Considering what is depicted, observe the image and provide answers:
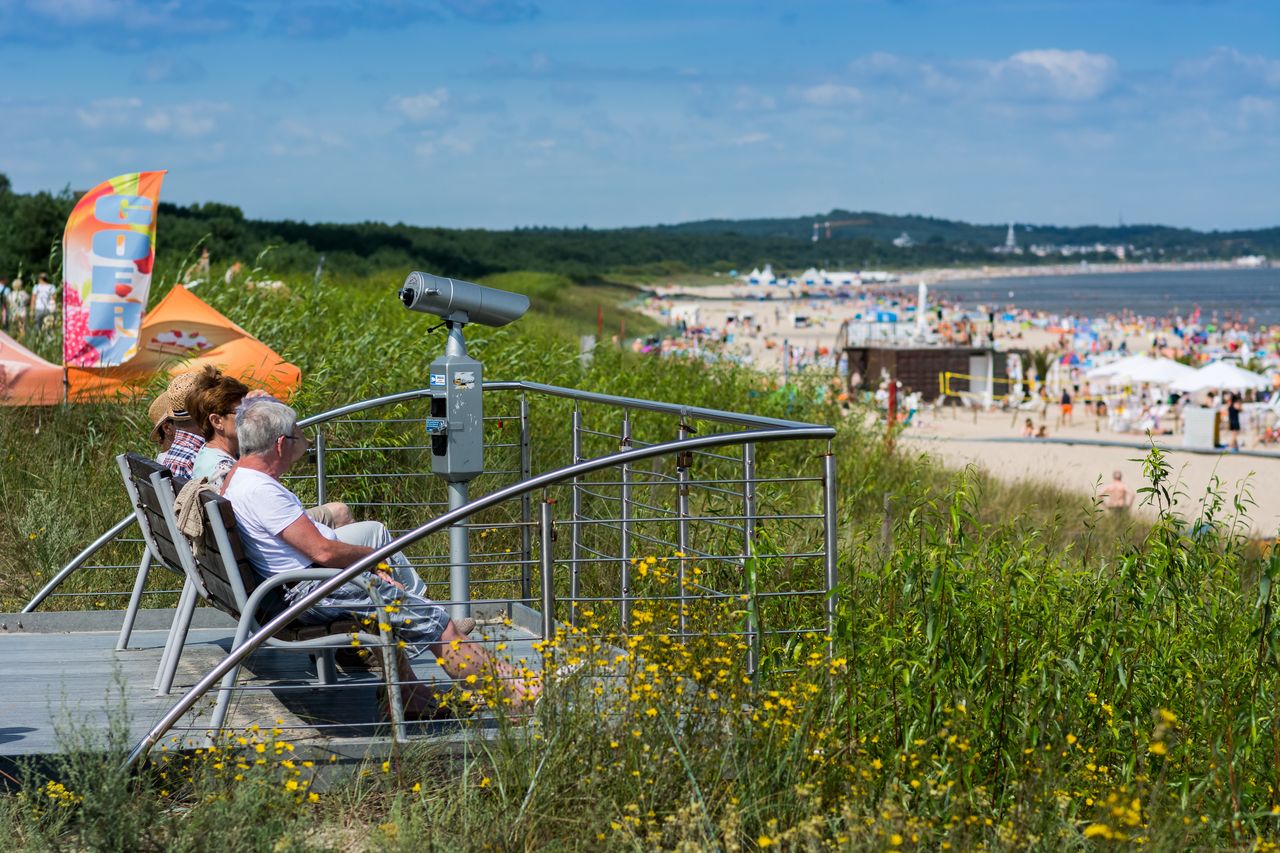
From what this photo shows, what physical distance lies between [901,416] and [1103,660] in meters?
22.6

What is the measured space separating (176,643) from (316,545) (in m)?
0.62

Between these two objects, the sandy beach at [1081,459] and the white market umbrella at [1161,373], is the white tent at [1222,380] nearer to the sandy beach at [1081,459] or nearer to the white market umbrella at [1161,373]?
the white market umbrella at [1161,373]

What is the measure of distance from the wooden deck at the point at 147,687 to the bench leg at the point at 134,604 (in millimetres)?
47

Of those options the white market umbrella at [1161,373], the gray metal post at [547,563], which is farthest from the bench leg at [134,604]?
the white market umbrella at [1161,373]

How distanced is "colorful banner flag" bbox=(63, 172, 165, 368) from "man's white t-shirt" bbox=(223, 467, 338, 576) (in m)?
4.36

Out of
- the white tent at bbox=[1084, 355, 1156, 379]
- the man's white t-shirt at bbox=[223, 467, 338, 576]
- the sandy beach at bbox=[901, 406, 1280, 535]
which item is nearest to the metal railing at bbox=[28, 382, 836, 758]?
the man's white t-shirt at bbox=[223, 467, 338, 576]

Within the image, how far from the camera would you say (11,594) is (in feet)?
22.1

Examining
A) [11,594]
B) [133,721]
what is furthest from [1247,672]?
[11,594]

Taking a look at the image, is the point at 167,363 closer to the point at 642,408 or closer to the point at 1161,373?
the point at 642,408

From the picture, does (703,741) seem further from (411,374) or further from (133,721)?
(411,374)

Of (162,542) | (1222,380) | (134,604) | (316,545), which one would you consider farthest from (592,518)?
(1222,380)

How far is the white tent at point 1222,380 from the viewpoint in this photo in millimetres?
31839

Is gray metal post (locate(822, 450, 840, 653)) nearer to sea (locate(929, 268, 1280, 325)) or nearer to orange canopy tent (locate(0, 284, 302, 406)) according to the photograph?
orange canopy tent (locate(0, 284, 302, 406))

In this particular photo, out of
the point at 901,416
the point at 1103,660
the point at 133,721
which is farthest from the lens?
the point at 901,416
